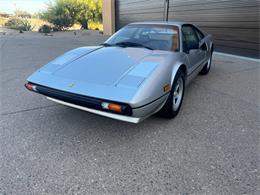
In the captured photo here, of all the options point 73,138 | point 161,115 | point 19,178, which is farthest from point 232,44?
point 19,178

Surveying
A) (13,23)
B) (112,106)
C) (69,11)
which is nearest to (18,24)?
(13,23)

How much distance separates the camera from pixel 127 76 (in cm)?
223

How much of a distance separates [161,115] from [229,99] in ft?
5.01

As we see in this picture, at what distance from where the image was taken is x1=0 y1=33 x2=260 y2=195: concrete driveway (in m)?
1.76

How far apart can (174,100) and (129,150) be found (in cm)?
96

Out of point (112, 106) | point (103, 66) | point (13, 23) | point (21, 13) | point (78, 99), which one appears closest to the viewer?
point (112, 106)

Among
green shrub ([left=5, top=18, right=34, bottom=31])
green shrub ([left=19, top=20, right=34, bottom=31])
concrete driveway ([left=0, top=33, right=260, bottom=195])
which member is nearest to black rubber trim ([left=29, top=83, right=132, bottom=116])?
concrete driveway ([left=0, top=33, right=260, bottom=195])

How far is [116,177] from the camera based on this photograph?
1837mm

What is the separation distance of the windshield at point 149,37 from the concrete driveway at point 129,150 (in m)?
0.99

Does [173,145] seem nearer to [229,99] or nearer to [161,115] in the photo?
[161,115]

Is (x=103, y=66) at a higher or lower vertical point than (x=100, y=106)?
higher

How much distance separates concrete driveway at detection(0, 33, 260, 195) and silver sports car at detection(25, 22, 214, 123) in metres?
0.37

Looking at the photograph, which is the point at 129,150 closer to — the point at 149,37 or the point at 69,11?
the point at 149,37

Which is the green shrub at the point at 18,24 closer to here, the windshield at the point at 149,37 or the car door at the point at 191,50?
the windshield at the point at 149,37
